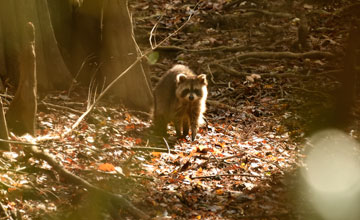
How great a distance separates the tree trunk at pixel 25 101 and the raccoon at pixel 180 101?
306 cm

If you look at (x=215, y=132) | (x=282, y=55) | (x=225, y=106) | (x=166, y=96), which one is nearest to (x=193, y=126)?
(x=215, y=132)

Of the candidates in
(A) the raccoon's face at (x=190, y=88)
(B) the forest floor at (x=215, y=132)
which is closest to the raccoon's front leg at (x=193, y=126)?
(B) the forest floor at (x=215, y=132)

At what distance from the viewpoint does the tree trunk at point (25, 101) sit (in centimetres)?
536

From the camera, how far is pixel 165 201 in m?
5.40

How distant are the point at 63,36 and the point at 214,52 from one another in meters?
4.56

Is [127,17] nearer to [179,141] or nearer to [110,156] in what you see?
[179,141]

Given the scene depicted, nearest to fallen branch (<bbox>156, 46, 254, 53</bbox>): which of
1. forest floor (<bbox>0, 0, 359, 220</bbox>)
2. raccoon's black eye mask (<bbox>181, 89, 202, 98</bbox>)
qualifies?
forest floor (<bbox>0, 0, 359, 220</bbox>)

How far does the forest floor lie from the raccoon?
A: 262 mm

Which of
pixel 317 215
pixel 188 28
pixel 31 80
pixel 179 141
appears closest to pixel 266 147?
pixel 179 141

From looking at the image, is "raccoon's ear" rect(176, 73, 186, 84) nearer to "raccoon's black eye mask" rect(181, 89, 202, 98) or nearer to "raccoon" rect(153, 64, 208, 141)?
"raccoon" rect(153, 64, 208, 141)

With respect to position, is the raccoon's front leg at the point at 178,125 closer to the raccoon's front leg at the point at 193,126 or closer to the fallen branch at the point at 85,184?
the raccoon's front leg at the point at 193,126

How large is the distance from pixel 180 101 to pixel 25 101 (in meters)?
3.55

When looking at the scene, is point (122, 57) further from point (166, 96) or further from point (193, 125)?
point (193, 125)

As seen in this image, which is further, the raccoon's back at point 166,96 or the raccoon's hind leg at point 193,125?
the raccoon's back at point 166,96
